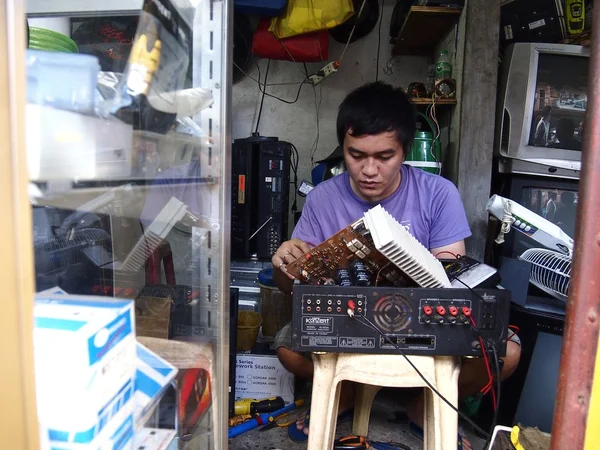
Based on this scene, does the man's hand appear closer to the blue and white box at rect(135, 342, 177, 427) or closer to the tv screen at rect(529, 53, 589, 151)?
the blue and white box at rect(135, 342, 177, 427)

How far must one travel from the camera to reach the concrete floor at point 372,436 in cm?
149

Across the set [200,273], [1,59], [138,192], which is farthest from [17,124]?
[200,273]

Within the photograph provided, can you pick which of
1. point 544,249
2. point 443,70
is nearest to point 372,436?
point 544,249

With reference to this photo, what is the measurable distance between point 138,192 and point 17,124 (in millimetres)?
246

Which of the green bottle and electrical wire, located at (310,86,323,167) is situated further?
electrical wire, located at (310,86,323,167)

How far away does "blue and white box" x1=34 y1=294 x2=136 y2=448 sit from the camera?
39cm

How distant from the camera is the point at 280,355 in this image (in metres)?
1.49

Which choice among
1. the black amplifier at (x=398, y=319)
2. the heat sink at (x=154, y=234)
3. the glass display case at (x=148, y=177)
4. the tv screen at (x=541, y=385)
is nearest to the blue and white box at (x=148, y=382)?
the glass display case at (x=148, y=177)

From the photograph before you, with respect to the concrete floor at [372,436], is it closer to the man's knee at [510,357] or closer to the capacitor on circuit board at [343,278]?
the man's knee at [510,357]

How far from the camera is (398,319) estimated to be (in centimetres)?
97

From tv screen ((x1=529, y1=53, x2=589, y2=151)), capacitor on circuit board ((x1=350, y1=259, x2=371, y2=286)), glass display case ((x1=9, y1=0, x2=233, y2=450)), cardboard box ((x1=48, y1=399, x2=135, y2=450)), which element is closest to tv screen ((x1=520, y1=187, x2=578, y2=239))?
tv screen ((x1=529, y1=53, x2=589, y2=151))

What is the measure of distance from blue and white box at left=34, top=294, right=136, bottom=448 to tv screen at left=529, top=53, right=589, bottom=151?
1.91 m

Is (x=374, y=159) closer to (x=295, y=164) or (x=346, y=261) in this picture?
(x=346, y=261)

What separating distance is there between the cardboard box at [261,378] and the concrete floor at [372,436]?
109 millimetres
